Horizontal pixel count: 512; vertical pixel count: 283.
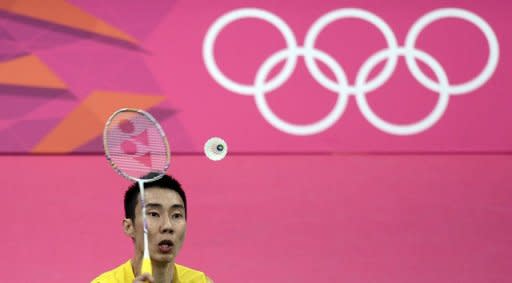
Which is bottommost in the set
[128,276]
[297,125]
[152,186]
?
[128,276]

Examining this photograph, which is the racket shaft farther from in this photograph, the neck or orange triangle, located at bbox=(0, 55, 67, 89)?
orange triangle, located at bbox=(0, 55, 67, 89)

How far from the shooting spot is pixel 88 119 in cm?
485

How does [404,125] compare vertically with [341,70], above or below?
below

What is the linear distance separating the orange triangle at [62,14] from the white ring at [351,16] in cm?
77

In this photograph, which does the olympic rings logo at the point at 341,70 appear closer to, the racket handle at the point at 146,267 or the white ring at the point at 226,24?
the white ring at the point at 226,24

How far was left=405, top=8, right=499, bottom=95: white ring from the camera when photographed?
4.98 m

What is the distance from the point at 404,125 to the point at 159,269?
71.6 inches

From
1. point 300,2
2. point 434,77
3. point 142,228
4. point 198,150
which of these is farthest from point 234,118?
point 142,228

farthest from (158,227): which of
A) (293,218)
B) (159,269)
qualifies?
(293,218)

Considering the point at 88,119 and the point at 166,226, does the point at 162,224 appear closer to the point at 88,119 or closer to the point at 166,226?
the point at 166,226

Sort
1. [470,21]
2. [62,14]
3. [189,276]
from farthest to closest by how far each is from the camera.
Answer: [470,21], [62,14], [189,276]

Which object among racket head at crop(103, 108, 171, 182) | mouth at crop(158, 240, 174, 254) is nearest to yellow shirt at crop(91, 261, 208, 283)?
mouth at crop(158, 240, 174, 254)

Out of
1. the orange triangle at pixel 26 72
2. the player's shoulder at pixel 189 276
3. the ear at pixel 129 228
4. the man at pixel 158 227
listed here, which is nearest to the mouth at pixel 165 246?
the man at pixel 158 227

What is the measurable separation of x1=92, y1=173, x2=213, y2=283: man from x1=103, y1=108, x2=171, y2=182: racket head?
0.04 m
